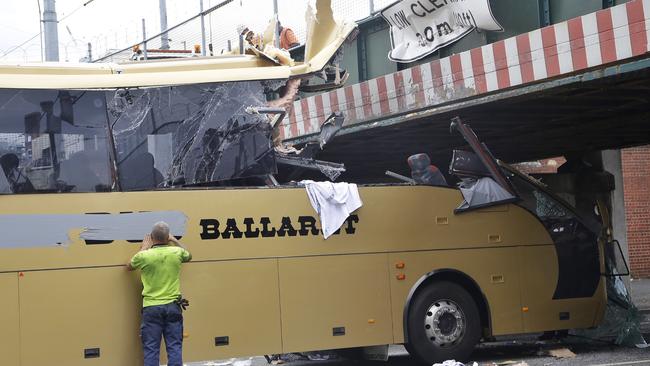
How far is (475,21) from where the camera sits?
43.7 ft

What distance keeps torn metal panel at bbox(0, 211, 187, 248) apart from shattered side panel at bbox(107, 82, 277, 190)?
0.36 m

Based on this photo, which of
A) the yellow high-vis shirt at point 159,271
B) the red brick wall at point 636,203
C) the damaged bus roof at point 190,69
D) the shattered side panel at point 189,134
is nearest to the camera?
the yellow high-vis shirt at point 159,271

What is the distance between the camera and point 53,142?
31.3ft

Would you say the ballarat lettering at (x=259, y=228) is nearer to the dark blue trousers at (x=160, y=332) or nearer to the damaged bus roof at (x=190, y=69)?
the dark blue trousers at (x=160, y=332)

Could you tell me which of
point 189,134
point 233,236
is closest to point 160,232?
point 233,236

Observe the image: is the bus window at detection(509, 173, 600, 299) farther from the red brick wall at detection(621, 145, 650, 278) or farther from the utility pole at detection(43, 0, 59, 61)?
the red brick wall at detection(621, 145, 650, 278)

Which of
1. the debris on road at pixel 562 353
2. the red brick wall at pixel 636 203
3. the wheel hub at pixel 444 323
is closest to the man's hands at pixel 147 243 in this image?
the wheel hub at pixel 444 323

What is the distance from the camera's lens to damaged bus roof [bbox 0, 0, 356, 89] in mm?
9602

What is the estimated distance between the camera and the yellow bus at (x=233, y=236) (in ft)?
30.8

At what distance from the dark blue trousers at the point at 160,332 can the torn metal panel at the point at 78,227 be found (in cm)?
82

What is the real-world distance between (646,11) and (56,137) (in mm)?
6543

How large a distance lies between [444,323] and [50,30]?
11.8m

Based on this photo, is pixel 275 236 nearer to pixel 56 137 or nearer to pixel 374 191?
pixel 374 191

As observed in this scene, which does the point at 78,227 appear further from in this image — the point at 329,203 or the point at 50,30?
the point at 50,30
